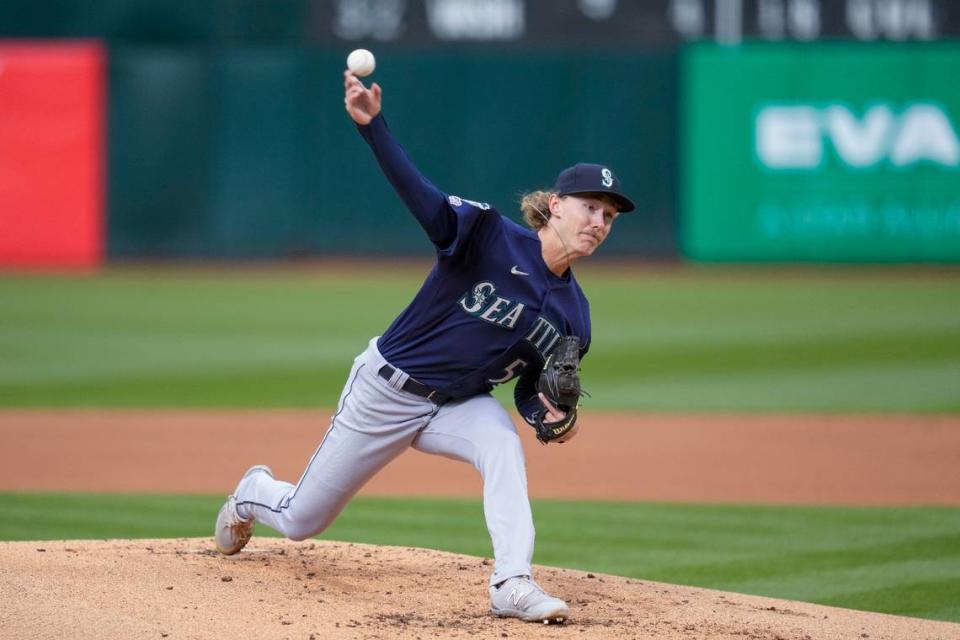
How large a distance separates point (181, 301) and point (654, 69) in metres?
7.37

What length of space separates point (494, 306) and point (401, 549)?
1.44 meters

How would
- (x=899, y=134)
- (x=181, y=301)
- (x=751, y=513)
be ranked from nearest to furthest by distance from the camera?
(x=751, y=513) → (x=181, y=301) → (x=899, y=134)

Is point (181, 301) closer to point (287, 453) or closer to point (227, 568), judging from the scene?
point (287, 453)

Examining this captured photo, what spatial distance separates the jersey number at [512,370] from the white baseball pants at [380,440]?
0.26 feet

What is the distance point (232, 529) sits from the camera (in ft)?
17.9

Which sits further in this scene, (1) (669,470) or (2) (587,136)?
(2) (587,136)

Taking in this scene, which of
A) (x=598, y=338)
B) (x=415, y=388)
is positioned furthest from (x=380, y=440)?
(x=598, y=338)

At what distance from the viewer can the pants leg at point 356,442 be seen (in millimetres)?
5102

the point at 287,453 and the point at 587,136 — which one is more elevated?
the point at 587,136

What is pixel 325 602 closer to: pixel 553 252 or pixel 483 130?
pixel 553 252

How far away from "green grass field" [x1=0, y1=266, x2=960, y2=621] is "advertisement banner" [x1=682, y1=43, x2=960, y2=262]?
490 millimetres

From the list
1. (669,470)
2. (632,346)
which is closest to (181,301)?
(632,346)

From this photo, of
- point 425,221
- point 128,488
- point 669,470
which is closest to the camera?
point 425,221

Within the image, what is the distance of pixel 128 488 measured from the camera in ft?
26.1
